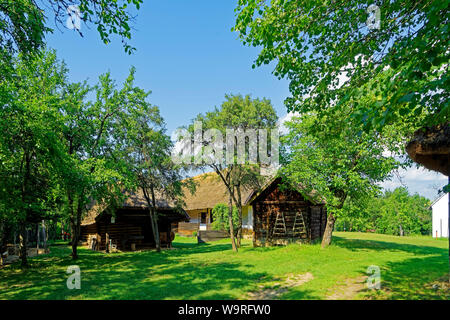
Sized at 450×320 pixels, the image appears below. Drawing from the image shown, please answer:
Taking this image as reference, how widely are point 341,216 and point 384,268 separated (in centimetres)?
385

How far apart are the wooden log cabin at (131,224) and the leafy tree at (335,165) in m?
9.96

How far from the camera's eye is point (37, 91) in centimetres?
1379

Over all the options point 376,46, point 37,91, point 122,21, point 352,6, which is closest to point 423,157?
point 376,46

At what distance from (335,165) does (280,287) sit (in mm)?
9048

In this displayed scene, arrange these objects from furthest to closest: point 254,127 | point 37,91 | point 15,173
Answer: point 254,127 < point 37,91 < point 15,173

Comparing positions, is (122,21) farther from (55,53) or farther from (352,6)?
(55,53)

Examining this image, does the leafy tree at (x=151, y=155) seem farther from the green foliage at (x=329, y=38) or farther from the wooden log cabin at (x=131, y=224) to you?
the green foliage at (x=329, y=38)

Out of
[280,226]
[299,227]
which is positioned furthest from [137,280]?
[299,227]

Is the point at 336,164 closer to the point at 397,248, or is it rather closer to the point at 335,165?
the point at 335,165

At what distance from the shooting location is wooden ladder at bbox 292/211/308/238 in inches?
742

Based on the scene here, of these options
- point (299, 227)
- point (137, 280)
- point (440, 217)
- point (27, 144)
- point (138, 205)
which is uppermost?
point (27, 144)

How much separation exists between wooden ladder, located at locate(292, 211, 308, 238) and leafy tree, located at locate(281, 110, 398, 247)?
1.87 m

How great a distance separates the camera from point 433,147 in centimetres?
614

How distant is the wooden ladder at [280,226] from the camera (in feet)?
62.5
